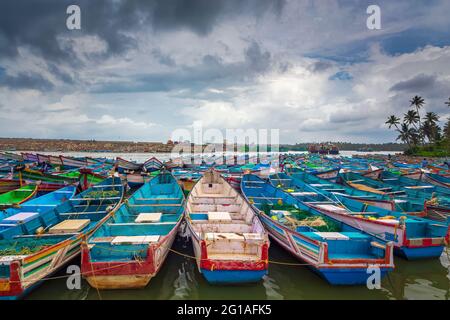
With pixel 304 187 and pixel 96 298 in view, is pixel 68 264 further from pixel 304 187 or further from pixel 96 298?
pixel 304 187

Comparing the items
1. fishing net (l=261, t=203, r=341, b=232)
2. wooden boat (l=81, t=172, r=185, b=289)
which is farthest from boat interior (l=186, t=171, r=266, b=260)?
fishing net (l=261, t=203, r=341, b=232)

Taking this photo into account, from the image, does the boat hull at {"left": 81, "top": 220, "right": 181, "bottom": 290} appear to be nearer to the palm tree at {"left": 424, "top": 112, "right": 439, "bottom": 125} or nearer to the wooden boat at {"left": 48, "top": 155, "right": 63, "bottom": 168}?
the wooden boat at {"left": 48, "top": 155, "right": 63, "bottom": 168}

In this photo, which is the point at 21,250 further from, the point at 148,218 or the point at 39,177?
the point at 39,177

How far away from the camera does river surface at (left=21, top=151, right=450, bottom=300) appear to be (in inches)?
294

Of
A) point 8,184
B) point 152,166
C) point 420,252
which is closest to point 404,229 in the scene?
point 420,252

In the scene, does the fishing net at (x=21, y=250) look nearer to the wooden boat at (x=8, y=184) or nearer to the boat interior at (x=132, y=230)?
the boat interior at (x=132, y=230)

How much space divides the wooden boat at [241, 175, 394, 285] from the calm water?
585mm

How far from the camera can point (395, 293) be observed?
7.85 m

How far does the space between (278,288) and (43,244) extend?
26.8 feet

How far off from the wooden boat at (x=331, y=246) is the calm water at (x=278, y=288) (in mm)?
585

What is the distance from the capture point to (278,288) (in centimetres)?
808

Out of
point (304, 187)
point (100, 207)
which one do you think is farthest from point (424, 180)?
point (100, 207)

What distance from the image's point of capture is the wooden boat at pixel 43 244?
621cm
